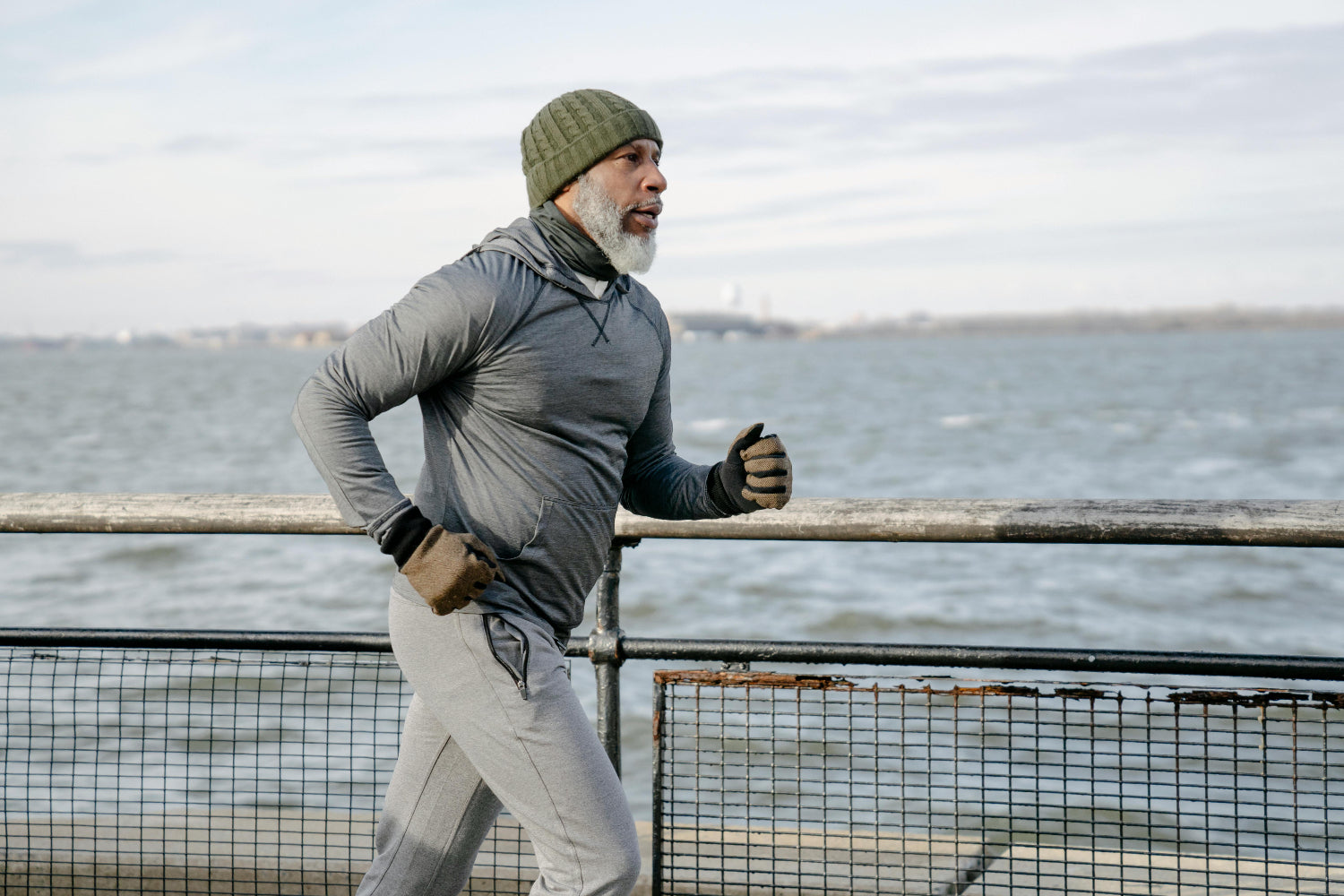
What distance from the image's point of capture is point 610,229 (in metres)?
2.35

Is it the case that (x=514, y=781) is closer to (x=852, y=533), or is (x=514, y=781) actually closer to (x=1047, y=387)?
(x=852, y=533)

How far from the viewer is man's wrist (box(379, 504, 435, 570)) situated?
2.17 metres

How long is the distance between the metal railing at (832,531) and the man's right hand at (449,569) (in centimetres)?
56

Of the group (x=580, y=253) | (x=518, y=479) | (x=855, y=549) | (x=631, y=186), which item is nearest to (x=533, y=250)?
(x=580, y=253)

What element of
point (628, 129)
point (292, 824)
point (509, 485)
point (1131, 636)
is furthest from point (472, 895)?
point (1131, 636)

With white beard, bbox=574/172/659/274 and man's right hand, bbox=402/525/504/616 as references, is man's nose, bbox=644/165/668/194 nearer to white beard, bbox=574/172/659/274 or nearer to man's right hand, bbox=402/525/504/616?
white beard, bbox=574/172/659/274

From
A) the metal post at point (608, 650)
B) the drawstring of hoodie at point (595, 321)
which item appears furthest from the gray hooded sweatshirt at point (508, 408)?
the metal post at point (608, 650)

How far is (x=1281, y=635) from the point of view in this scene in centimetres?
1315

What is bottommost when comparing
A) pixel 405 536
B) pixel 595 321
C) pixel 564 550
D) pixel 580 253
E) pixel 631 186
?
pixel 564 550

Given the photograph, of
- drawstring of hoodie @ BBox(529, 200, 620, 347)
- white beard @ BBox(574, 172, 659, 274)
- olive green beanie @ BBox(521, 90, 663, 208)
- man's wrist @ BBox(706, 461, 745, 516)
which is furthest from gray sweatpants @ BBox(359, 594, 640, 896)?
olive green beanie @ BBox(521, 90, 663, 208)

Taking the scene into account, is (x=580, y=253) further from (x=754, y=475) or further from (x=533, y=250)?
(x=754, y=475)

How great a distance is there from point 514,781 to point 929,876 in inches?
44.2

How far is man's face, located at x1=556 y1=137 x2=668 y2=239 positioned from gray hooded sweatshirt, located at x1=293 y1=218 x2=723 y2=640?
0.41 ft

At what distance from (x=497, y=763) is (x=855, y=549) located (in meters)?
16.1
